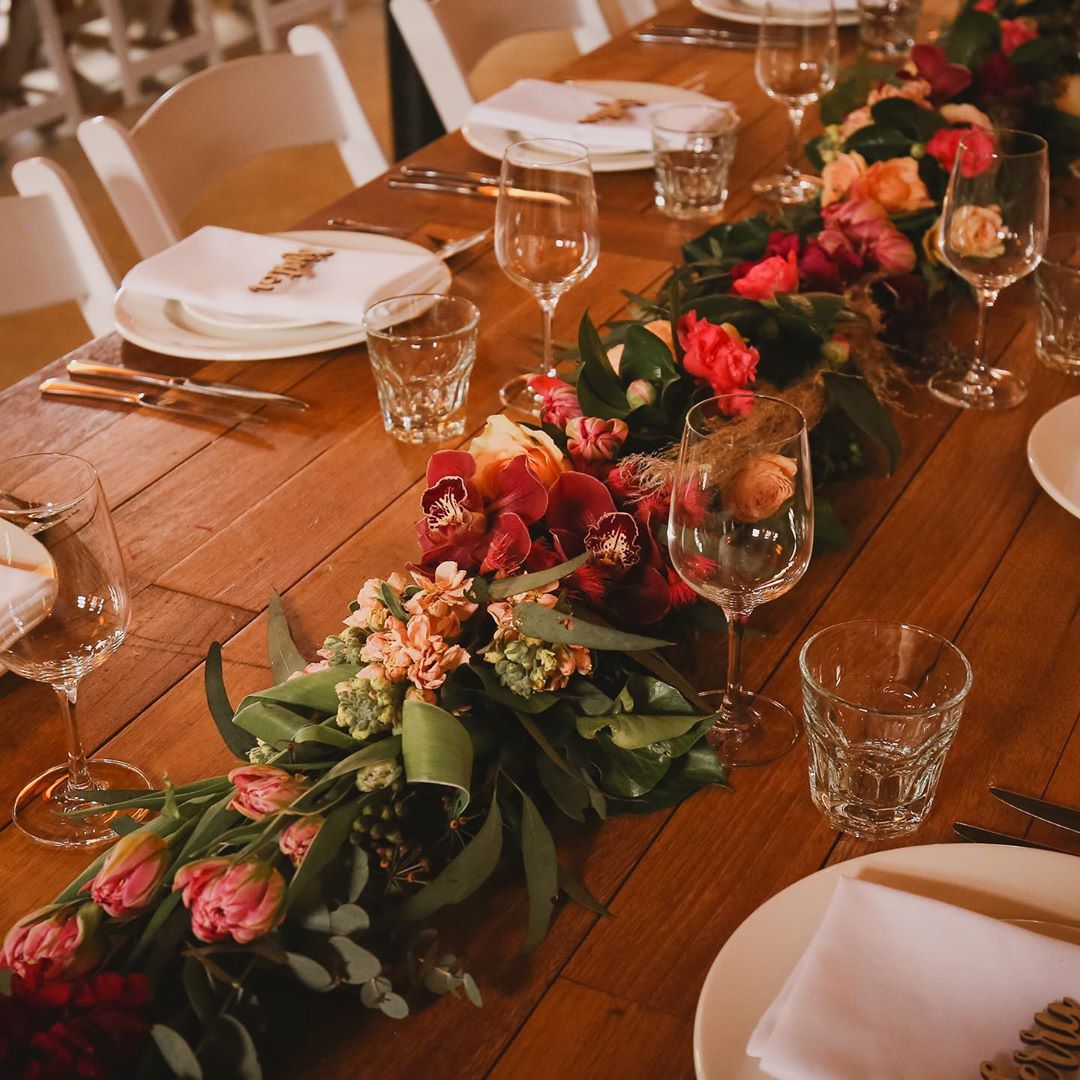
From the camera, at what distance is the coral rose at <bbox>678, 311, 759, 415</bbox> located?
105 cm

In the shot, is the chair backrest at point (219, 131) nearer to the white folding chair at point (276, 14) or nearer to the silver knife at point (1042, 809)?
the silver knife at point (1042, 809)

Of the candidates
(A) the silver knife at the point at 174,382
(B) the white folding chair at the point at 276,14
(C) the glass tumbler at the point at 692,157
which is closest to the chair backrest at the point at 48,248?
(A) the silver knife at the point at 174,382

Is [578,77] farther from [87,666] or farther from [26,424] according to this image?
[87,666]

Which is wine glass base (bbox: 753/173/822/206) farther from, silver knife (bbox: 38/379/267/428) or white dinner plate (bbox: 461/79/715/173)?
silver knife (bbox: 38/379/267/428)

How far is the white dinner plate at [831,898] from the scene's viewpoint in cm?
68

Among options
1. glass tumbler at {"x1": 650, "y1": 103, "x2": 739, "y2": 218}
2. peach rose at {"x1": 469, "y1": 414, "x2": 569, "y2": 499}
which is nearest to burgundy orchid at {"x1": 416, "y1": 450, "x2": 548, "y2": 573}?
peach rose at {"x1": 469, "y1": 414, "x2": 569, "y2": 499}

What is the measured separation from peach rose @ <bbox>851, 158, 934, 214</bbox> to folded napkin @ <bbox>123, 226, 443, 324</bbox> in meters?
0.46

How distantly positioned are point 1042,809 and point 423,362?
664 mm

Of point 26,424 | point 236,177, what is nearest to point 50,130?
point 236,177

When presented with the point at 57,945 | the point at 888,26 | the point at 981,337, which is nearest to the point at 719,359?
the point at 981,337

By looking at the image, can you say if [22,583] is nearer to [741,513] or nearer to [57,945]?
[57,945]

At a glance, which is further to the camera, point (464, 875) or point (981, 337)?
point (981, 337)

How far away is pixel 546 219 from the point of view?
1.27 meters

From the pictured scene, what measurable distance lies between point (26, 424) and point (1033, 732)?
91 cm
